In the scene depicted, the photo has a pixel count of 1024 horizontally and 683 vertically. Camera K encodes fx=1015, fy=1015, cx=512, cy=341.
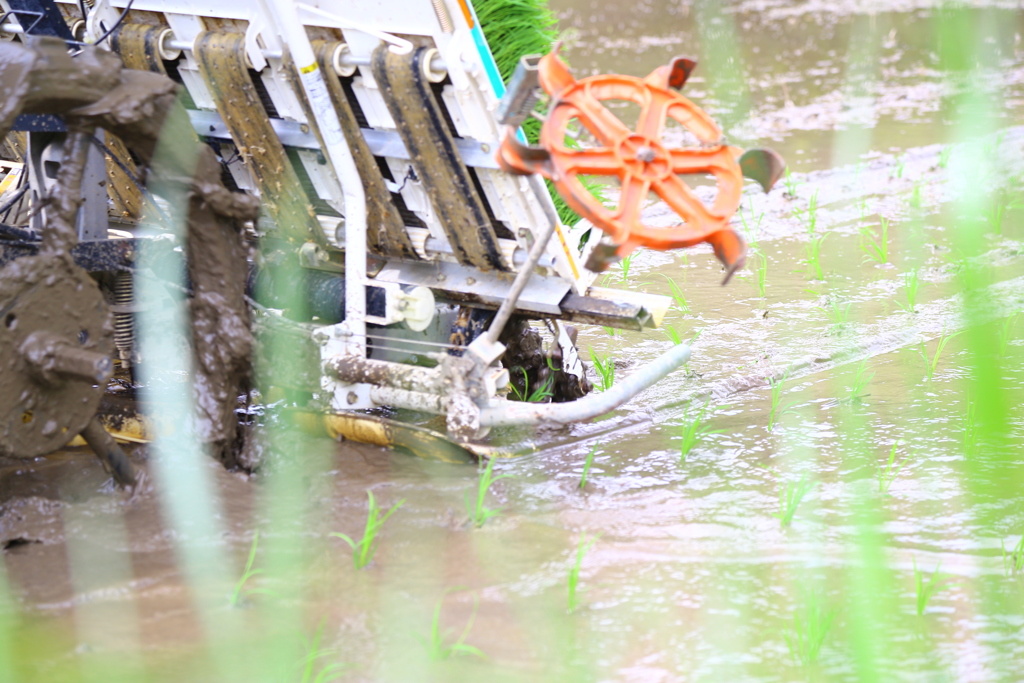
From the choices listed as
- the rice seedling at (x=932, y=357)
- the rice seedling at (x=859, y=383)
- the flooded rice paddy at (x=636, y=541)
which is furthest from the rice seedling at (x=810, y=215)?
the rice seedling at (x=859, y=383)

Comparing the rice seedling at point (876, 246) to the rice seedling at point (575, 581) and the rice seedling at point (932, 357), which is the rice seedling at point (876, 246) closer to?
the rice seedling at point (932, 357)

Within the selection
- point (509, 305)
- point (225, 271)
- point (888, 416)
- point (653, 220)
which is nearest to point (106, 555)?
point (225, 271)

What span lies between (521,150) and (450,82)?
0.56m

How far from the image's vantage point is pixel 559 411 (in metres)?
3.07

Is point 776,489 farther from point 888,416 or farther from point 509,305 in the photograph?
point 509,305

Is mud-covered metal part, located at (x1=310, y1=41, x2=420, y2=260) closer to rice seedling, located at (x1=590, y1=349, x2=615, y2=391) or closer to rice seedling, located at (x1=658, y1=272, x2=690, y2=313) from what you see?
rice seedling, located at (x1=590, y1=349, x2=615, y2=391)

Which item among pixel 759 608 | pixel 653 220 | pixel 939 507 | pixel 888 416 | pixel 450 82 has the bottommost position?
pixel 759 608

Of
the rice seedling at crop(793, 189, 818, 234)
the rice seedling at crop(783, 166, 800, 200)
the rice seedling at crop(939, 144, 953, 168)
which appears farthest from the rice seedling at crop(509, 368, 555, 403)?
the rice seedling at crop(939, 144, 953, 168)

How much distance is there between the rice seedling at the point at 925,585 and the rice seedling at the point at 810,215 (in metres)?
3.28

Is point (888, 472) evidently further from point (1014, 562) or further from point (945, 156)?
point (945, 156)

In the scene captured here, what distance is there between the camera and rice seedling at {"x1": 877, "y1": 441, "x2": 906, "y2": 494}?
312cm

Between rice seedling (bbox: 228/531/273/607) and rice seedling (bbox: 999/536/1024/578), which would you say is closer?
rice seedling (bbox: 228/531/273/607)

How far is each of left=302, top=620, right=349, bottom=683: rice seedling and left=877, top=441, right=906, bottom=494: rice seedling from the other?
5.61ft

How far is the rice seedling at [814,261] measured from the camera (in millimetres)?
5090
